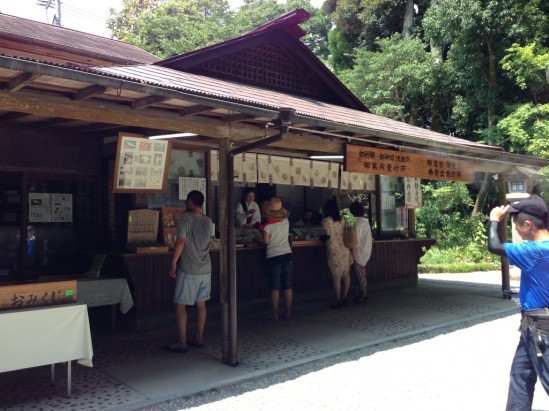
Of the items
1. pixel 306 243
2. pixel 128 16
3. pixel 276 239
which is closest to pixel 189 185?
pixel 276 239

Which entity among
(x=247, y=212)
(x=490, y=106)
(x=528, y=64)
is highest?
(x=528, y=64)

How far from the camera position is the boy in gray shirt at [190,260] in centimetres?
621

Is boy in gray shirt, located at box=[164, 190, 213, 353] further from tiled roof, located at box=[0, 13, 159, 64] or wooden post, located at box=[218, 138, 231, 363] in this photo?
tiled roof, located at box=[0, 13, 159, 64]

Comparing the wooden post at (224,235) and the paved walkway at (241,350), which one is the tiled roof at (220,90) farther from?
the paved walkway at (241,350)

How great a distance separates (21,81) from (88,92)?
0.60 m

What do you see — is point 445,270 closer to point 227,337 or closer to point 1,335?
point 227,337

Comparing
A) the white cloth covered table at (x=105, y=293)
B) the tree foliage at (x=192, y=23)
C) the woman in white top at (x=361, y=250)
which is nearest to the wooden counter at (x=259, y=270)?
the white cloth covered table at (x=105, y=293)

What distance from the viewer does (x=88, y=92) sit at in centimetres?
443

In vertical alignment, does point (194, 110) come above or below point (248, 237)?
above

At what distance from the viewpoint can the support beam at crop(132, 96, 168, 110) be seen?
15.6 feet

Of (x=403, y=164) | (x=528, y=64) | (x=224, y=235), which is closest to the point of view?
(x=224, y=235)

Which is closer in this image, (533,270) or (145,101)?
(533,270)

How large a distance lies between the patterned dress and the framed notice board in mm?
3666

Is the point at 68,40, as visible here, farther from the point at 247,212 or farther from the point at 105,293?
the point at 105,293
